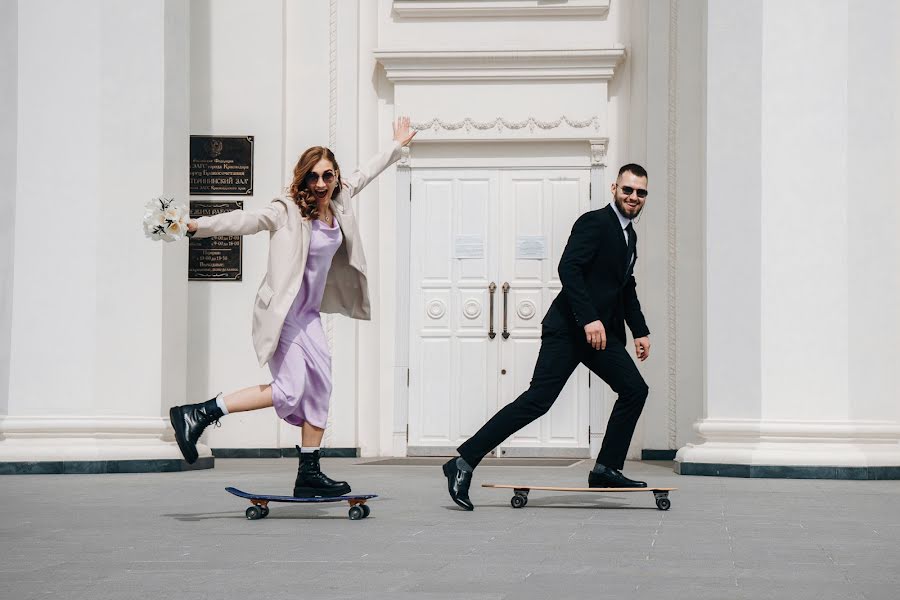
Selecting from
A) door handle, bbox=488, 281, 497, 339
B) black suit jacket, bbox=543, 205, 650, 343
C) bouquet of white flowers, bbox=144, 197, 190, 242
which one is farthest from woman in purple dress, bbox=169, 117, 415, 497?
door handle, bbox=488, 281, 497, 339

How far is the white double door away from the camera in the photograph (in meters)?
12.1

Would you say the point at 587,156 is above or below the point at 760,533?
above

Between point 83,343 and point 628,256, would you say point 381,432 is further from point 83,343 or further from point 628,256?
point 628,256

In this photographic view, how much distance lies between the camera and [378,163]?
7.07 metres

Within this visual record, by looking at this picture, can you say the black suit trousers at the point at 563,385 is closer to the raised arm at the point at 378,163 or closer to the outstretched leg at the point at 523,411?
the outstretched leg at the point at 523,411

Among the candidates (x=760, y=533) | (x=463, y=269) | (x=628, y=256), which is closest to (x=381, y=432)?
(x=463, y=269)

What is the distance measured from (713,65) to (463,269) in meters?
3.28

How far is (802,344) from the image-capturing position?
31.3 ft

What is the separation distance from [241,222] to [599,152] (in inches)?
250

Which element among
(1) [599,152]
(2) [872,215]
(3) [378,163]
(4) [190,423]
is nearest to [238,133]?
(1) [599,152]

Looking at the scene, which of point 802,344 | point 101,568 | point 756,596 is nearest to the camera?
point 756,596

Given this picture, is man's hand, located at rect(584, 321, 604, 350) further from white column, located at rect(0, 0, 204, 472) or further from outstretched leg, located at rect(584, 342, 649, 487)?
white column, located at rect(0, 0, 204, 472)

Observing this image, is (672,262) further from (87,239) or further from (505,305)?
(87,239)

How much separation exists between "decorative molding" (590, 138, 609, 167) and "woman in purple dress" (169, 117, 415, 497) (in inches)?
223
